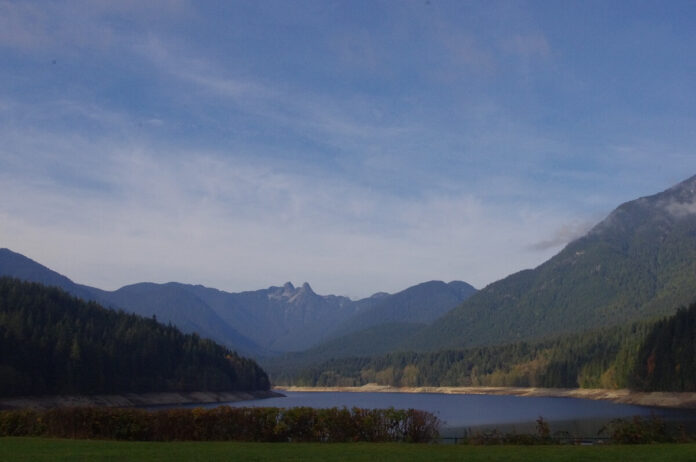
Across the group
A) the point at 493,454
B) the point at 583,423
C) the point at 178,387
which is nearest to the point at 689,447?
the point at 493,454

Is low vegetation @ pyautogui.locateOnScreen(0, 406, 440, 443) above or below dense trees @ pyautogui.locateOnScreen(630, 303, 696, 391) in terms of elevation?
below

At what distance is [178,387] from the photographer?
A: 14825cm

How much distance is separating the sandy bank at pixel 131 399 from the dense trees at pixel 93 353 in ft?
6.90

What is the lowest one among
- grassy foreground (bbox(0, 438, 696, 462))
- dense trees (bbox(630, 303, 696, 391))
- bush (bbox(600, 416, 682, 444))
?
grassy foreground (bbox(0, 438, 696, 462))

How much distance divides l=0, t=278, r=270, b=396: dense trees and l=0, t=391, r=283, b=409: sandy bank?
2.10m

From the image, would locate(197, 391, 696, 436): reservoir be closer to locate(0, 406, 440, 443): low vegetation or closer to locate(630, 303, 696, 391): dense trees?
locate(0, 406, 440, 443): low vegetation

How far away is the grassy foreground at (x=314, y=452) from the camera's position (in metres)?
24.5

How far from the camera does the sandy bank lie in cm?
9981

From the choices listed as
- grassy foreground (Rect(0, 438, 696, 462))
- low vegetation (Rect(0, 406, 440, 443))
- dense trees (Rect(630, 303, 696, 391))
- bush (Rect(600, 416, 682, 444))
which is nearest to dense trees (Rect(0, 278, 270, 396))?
low vegetation (Rect(0, 406, 440, 443))

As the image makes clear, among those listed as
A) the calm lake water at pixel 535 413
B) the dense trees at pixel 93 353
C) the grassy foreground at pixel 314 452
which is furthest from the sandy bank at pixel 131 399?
the grassy foreground at pixel 314 452

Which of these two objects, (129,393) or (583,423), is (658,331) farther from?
(129,393)

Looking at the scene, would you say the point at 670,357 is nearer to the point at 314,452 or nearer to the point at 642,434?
the point at 642,434

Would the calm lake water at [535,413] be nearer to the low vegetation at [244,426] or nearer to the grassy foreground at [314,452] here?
the grassy foreground at [314,452]

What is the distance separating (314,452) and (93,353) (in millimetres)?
112723
